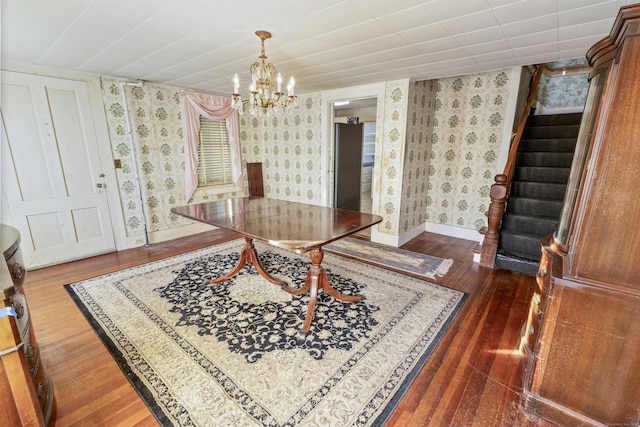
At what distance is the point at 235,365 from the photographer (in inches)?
70.1

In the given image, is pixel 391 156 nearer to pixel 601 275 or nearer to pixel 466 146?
pixel 466 146

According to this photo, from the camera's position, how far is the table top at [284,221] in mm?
1923

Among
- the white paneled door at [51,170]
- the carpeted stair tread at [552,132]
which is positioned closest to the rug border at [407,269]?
the carpeted stair tread at [552,132]

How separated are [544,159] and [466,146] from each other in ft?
3.20

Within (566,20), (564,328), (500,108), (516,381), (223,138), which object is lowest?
(516,381)

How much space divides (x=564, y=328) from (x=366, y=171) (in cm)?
663

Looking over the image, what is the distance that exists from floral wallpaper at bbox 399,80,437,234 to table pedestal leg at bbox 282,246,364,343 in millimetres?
1885

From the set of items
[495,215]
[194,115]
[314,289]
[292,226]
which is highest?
[194,115]

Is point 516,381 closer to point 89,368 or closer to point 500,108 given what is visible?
point 89,368

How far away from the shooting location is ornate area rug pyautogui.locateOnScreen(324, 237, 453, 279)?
3.17 metres

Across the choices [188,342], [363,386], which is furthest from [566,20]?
[188,342]

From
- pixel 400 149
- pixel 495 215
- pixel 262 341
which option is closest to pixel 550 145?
pixel 495 215

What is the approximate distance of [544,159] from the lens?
3713 mm

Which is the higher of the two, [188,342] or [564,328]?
[564,328]
